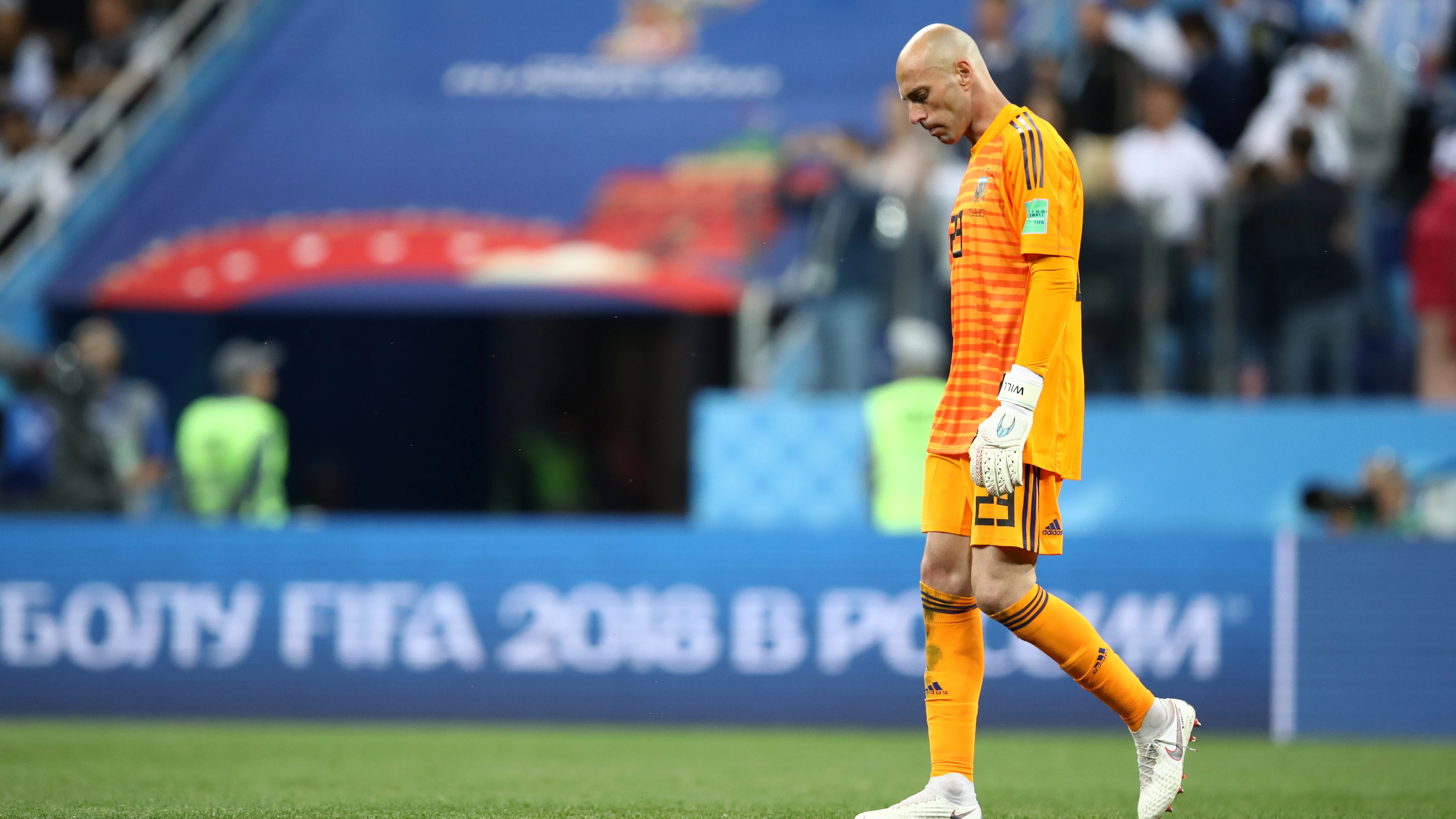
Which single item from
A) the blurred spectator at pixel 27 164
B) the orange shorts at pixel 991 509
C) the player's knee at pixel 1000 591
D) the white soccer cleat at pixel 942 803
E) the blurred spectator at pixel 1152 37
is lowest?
the white soccer cleat at pixel 942 803

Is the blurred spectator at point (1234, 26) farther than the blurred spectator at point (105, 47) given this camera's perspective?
No

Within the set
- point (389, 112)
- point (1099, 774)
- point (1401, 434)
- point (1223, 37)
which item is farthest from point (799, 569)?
point (389, 112)

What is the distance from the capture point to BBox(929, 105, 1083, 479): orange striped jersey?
16.1 feet

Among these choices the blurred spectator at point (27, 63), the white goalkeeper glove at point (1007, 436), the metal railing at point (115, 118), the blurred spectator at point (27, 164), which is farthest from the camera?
the blurred spectator at point (27, 63)

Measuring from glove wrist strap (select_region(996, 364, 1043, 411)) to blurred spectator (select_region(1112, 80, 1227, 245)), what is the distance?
6823 millimetres

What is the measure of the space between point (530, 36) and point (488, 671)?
8518 mm

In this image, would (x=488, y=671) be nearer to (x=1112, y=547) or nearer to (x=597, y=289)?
(x=1112, y=547)

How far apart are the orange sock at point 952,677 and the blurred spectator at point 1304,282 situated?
19.7ft

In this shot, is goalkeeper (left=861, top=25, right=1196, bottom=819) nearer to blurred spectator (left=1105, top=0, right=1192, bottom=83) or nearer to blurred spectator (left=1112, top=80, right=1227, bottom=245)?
blurred spectator (left=1112, top=80, right=1227, bottom=245)

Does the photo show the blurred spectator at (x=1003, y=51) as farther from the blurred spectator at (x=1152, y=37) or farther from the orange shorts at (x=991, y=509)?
the orange shorts at (x=991, y=509)

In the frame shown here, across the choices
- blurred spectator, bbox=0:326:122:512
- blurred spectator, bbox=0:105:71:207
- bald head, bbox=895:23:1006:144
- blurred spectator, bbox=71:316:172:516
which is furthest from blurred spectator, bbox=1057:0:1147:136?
blurred spectator, bbox=0:105:71:207

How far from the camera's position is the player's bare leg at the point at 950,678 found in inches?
200

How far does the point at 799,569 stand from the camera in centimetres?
961

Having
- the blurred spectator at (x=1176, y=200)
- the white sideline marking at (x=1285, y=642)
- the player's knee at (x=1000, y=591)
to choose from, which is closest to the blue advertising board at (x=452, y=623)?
the white sideline marking at (x=1285, y=642)
